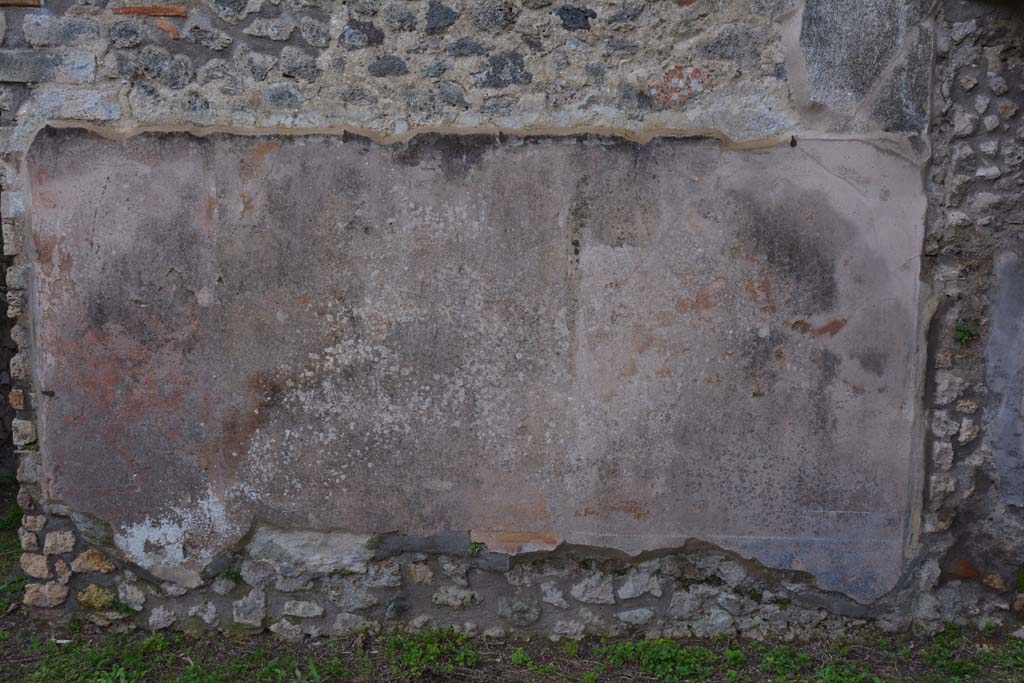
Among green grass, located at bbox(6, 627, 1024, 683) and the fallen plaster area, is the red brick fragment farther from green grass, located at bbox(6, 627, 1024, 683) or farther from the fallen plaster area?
green grass, located at bbox(6, 627, 1024, 683)

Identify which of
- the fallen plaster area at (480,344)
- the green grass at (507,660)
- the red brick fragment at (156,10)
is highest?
the red brick fragment at (156,10)

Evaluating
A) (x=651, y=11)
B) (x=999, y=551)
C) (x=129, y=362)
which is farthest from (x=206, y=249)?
(x=999, y=551)

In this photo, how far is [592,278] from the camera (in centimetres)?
275

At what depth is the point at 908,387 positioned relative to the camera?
2775 mm

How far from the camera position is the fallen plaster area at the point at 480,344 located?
2.73m

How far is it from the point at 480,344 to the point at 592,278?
0.50m

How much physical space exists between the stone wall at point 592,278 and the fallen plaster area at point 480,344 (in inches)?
0.6

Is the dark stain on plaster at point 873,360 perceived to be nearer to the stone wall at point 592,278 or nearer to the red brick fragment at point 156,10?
the stone wall at point 592,278

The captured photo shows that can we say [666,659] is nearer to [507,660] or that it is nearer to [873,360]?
[507,660]

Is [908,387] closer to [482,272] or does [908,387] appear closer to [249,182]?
[482,272]

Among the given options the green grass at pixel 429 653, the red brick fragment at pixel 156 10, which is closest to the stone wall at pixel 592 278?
the red brick fragment at pixel 156 10

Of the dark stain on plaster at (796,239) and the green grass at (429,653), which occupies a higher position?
the dark stain on plaster at (796,239)

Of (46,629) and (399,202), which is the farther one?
(46,629)

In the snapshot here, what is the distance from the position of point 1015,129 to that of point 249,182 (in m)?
2.94
